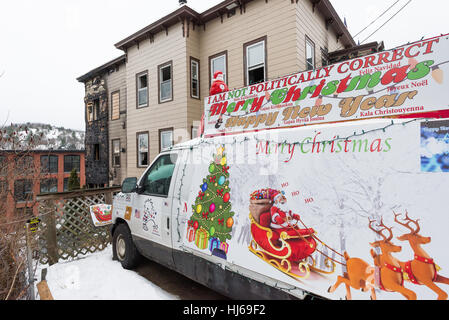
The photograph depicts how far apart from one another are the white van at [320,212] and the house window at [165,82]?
29.9 feet

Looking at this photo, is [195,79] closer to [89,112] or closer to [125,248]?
[125,248]

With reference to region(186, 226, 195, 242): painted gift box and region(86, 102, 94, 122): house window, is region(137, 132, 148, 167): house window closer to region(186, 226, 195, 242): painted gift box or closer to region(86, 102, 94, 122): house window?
region(86, 102, 94, 122): house window

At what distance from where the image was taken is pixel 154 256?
4.20 metres

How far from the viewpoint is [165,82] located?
39.5ft

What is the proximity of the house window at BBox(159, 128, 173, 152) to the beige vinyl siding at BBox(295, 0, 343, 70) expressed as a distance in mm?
6414

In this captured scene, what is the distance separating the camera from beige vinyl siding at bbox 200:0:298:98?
8492mm

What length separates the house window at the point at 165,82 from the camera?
11.9 meters

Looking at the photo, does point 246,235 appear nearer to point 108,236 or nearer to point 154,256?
point 154,256

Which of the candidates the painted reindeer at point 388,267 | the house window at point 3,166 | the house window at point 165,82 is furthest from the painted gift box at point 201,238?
the house window at point 165,82

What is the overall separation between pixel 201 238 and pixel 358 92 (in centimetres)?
245

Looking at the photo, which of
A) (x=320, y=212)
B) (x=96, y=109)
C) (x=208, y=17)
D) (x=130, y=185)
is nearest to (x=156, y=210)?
(x=130, y=185)

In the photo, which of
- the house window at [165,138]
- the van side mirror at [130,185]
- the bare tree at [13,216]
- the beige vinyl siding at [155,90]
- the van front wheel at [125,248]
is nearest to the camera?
the bare tree at [13,216]

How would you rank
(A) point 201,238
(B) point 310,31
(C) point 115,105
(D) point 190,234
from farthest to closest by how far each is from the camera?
(C) point 115,105
(B) point 310,31
(D) point 190,234
(A) point 201,238

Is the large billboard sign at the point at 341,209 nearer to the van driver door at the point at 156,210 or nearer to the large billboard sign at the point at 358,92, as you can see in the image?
the large billboard sign at the point at 358,92
